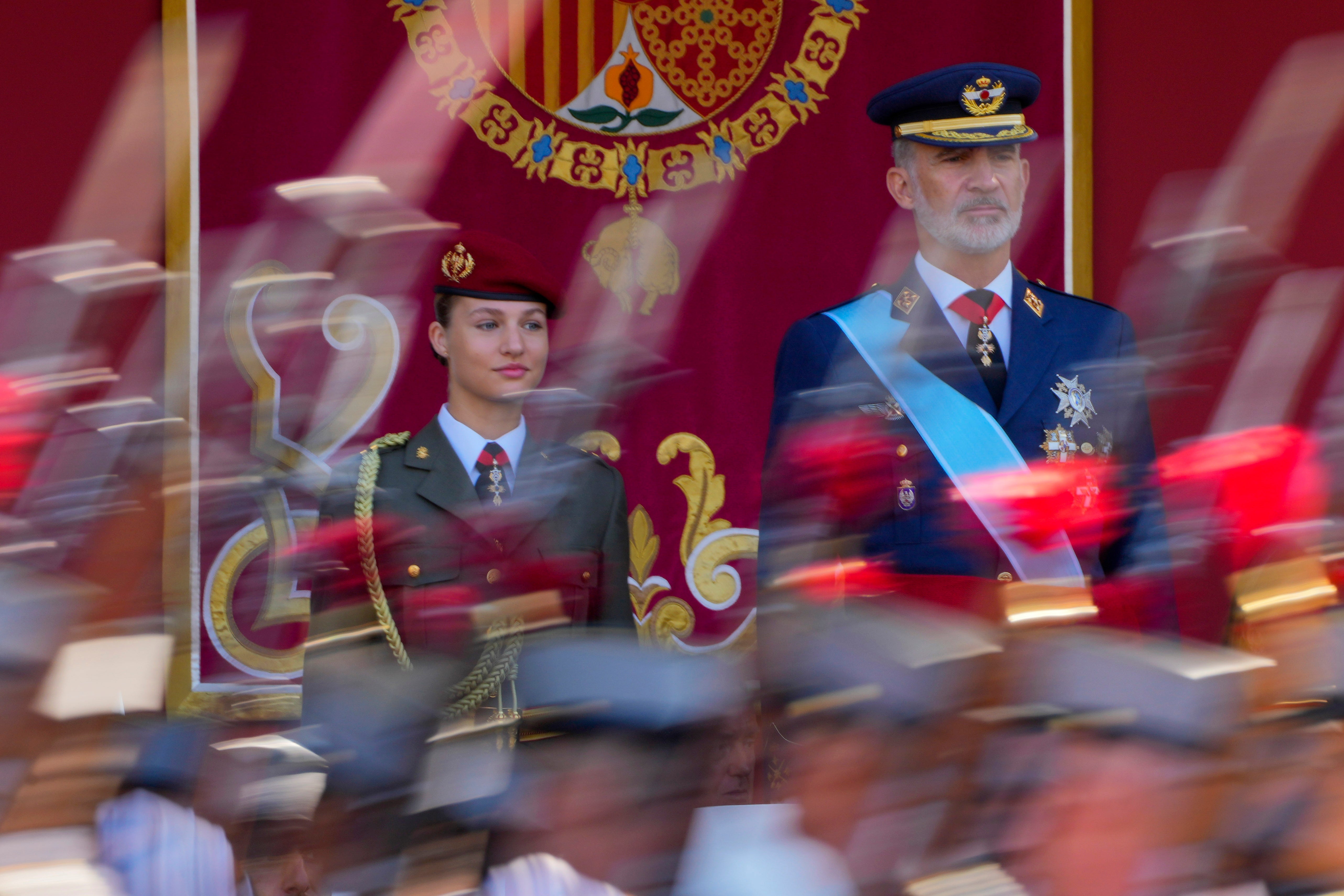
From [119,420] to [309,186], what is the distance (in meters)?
0.19

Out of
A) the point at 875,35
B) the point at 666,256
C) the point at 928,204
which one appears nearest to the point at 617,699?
Answer: the point at 666,256

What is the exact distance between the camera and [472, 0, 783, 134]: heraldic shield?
206 centimetres

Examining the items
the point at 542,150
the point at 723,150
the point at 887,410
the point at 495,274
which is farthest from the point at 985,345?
the point at 542,150

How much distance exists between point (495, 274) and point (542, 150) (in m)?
0.68

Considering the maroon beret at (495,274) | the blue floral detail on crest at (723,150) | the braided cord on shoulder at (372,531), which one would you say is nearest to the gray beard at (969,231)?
the maroon beret at (495,274)

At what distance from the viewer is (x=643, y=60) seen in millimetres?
2068

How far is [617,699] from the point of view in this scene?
704mm

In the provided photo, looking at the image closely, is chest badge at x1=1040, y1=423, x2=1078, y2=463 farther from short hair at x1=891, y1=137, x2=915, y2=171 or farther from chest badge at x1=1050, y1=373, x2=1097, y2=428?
short hair at x1=891, y1=137, x2=915, y2=171

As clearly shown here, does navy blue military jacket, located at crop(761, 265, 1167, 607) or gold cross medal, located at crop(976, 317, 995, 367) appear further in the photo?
gold cross medal, located at crop(976, 317, 995, 367)

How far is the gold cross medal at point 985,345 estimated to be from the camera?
53.0 inches

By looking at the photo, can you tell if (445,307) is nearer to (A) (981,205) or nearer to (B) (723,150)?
(A) (981,205)

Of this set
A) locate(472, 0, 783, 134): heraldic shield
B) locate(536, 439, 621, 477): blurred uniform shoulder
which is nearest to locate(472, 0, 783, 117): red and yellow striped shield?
locate(472, 0, 783, 134): heraldic shield

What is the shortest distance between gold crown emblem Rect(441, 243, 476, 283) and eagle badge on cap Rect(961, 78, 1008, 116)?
0.58 meters

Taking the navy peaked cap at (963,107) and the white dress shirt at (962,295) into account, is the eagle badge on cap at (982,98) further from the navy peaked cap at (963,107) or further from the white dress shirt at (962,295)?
the white dress shirt at (962,295)
